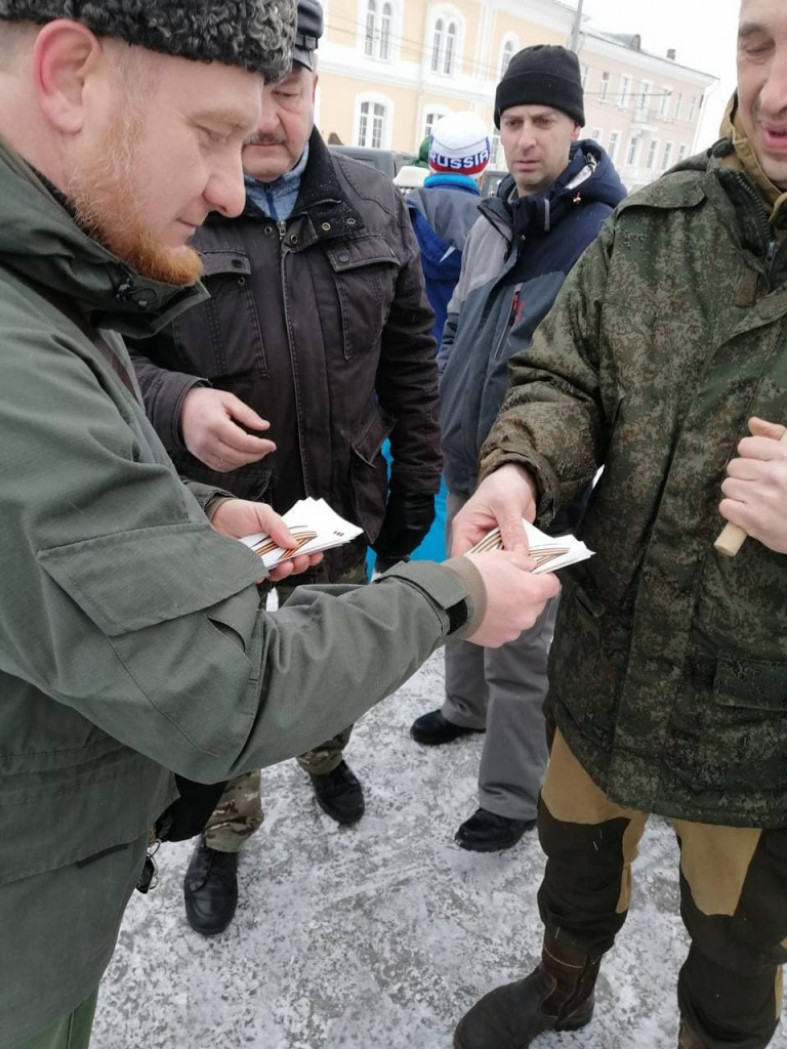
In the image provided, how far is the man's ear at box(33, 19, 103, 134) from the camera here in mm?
850

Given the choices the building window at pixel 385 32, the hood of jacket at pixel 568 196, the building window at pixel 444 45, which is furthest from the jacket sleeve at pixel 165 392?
the building window at pixel 444 45

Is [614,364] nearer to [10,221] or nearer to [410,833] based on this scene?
[10,221]

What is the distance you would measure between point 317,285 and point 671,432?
1185mm

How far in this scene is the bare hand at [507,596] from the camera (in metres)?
1.27

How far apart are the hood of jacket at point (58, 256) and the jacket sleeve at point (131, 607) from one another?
125 mm

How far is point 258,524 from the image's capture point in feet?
5.34

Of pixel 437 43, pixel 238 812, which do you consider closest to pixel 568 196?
pixel 238 812

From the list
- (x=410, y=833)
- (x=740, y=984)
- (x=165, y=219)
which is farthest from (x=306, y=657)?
(x=410, y=833)

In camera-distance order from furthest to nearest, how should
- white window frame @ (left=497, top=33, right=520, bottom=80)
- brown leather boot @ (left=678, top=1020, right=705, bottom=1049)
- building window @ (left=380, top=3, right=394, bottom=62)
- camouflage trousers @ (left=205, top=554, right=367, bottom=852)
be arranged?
white window frame @ (left=497, top=33, right=520, bottom=80), building window @ (left=380, top=3, right=394, bottom=62), camouflage trousers @ (left=205, top=554, right=367, bottom=852), brown leather boot @ (left=678, top=1020, right=705, bottom=1049)

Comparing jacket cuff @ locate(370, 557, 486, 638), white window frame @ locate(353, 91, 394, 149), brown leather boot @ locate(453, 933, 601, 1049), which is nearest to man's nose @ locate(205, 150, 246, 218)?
jacket cuff @ locate(370, 557, 486, 638)

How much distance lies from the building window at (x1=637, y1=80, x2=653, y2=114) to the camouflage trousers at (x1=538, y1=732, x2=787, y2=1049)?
154 feet

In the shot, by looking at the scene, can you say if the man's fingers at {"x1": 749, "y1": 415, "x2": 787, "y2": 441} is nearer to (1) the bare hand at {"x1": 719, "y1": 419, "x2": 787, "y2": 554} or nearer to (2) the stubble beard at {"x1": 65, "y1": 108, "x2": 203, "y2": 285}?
(1) the bare hand at {"x1": 719, "y1": 419, "x2": 787, "y2": 554}

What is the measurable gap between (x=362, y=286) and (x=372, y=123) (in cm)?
3258

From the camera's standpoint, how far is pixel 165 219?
1038 millimetres
